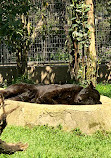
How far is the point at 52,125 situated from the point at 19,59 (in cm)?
540

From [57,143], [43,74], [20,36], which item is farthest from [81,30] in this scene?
[57,143]

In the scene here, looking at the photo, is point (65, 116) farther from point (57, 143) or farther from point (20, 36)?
point (20, 36)

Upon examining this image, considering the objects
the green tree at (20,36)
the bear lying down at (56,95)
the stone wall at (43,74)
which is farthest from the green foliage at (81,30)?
the stone wall at (43,74)

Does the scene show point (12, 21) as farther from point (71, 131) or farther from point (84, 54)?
point (71, 131)

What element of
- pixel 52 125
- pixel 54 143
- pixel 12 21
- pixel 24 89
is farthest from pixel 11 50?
pixel 54 143

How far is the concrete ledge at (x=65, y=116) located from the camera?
5922 mm

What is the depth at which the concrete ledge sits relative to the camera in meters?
5.92

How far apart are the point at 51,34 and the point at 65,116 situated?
621 cm

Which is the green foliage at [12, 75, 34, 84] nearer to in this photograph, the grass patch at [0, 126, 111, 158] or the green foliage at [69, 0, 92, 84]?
the green foliage at [69, 0, 92, 84]

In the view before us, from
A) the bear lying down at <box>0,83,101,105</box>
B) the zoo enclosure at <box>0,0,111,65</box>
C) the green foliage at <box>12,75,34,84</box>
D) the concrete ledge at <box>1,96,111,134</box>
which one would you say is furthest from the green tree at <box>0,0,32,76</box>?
the concrete ledge at <box>1,96,111,134</box>

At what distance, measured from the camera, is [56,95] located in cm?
673

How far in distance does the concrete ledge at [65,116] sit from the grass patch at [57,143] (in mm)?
137

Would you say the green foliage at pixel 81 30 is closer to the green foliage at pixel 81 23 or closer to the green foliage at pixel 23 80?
the green foliage at pixel 81 23

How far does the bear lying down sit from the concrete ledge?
13.7 inches
